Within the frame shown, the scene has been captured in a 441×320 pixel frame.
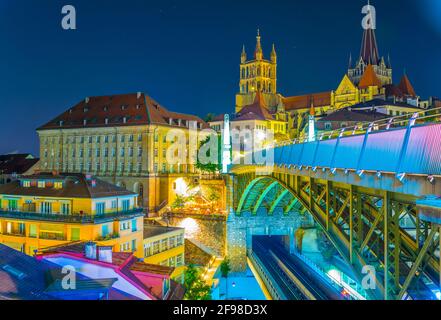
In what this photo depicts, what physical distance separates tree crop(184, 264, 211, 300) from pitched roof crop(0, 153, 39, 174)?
52.8 meters

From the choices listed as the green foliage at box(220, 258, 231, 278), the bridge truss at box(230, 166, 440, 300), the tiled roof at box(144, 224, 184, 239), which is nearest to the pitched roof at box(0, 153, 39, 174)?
the tiled roof at box(144, 224, 184, 239)

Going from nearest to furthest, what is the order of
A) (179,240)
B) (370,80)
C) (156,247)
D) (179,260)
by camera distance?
(156,247)
(179,260)
(179,240)
(370,80)

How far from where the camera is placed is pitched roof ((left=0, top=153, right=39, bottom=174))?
79.3 meters

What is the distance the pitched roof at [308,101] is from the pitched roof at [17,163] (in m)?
66.3

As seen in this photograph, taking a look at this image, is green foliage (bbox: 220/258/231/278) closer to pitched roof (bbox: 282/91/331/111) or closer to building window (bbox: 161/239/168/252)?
building window (bbox: 161/239/168/252)

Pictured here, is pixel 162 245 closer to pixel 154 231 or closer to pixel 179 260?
pixel 154 231

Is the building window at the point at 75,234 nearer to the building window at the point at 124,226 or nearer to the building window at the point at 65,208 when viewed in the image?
the building window at the point at 65,208

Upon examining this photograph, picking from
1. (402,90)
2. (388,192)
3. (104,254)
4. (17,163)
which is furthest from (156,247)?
(402,90)

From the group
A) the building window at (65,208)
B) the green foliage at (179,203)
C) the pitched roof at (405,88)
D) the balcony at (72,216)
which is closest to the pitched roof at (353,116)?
the green foliage at (179,203)

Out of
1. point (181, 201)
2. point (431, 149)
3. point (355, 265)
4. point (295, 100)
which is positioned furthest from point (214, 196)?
point (295, 100)

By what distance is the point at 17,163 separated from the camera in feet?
270

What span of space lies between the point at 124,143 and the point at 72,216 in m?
36.3

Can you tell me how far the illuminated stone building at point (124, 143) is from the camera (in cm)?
6638

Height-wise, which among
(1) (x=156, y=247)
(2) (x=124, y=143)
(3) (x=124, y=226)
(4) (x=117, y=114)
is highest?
(4) (x=117, y=114)
